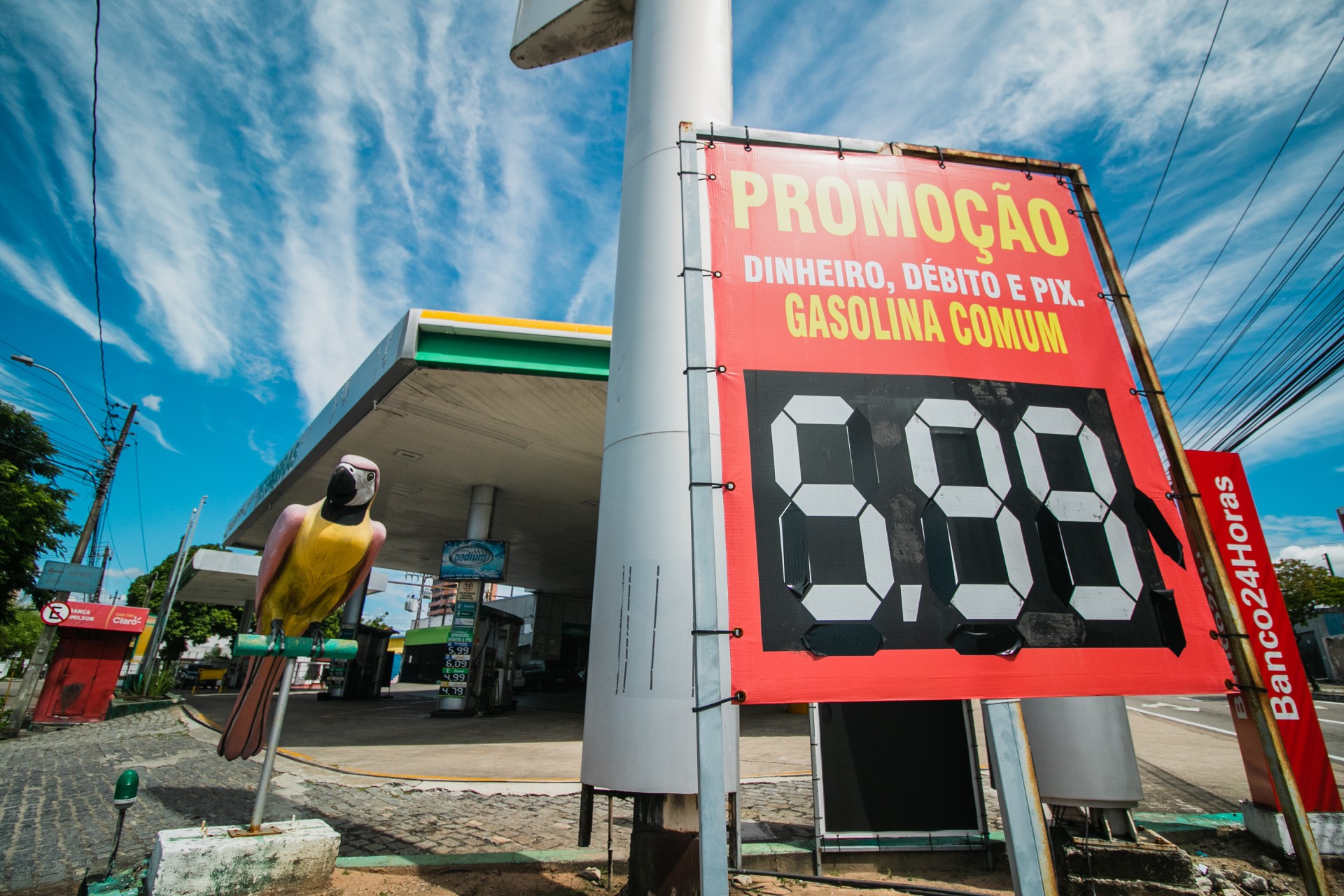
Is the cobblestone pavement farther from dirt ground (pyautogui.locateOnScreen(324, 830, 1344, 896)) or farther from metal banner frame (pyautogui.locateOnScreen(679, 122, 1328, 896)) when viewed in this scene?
metal banner frame (pyautogui.locateOnScreen(679, 122, 1328, 896))

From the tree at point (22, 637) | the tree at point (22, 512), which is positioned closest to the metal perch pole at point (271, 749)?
the tree at point (22, 512)

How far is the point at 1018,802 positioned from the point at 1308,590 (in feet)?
126

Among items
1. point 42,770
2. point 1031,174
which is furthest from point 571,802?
point 42,770

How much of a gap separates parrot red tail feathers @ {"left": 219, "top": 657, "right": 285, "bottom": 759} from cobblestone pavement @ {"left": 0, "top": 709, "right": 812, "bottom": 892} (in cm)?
86

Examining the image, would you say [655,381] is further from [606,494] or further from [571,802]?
[571,802]

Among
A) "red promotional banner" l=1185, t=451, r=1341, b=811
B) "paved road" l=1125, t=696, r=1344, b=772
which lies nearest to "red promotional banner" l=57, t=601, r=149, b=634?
"red promotional banner" l=1185, t=451, r=1341, b=811

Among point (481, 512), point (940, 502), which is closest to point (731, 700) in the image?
point (940, 502)

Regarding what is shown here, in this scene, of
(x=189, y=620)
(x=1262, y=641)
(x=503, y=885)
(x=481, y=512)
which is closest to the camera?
(x=503, y=885)

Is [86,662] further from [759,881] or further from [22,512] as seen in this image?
[759,881]

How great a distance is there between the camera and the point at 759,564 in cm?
209

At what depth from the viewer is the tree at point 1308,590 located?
2762 centimetres

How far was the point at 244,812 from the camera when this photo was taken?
16.7 ft

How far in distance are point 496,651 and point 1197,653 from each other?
1594 cm

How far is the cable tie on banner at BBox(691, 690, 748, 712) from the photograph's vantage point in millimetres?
1862
